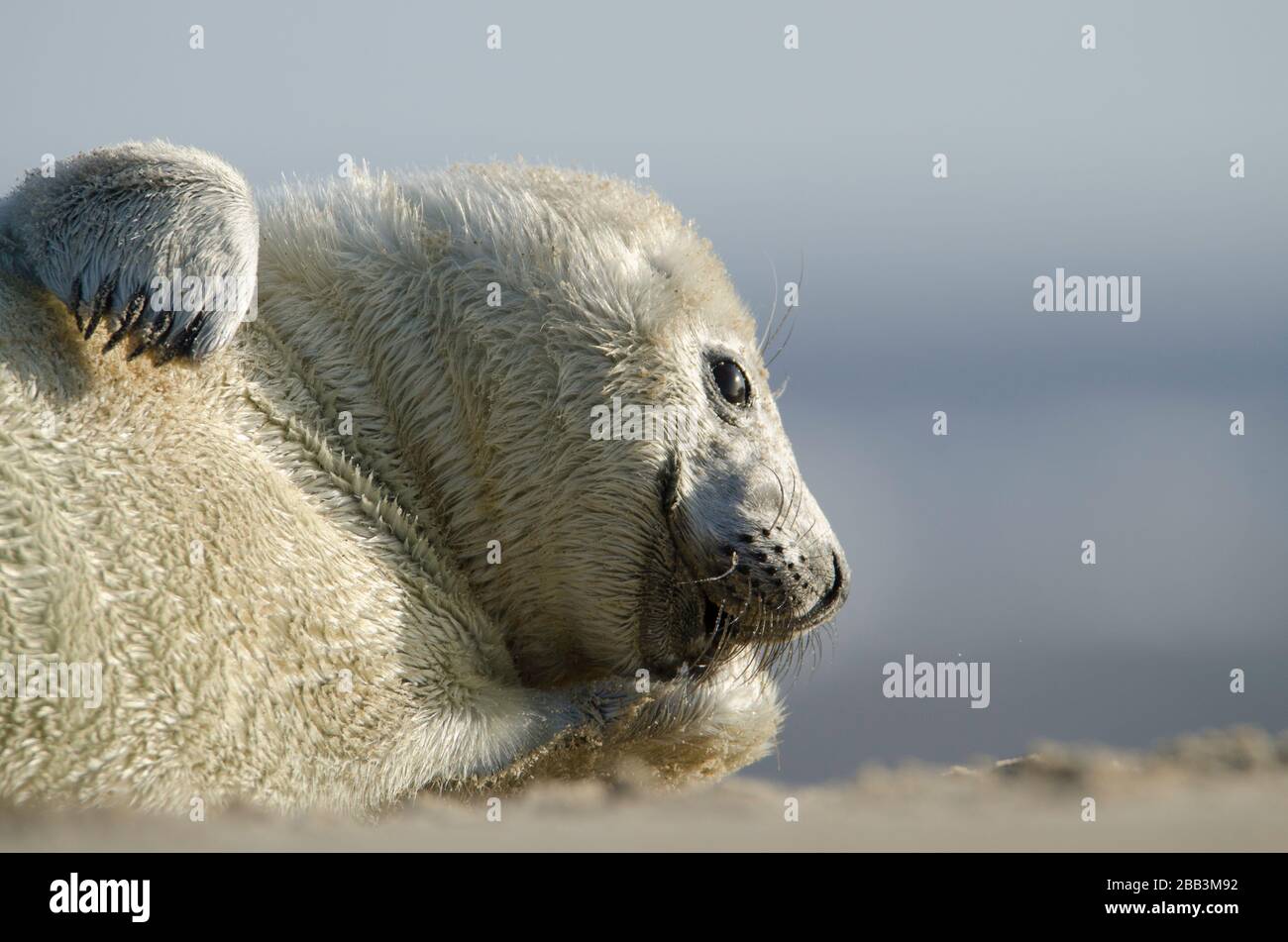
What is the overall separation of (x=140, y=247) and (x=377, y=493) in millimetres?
1151

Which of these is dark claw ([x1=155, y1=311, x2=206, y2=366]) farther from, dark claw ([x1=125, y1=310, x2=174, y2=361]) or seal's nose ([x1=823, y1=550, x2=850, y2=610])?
seal's nose ([x1=823, y1=550, x2=850, y2=610])

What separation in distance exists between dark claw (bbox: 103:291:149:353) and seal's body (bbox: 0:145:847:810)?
0.05 feet

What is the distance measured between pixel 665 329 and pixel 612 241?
15.7 inches

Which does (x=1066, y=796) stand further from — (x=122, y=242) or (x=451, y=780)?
(x=122, y=242)

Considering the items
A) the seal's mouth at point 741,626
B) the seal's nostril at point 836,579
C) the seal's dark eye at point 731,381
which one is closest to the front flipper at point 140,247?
the seal's dark eye at point 731,381

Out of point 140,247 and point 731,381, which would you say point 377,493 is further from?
point 731,381

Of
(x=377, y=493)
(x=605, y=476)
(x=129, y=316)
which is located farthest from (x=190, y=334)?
(x=605, y=476)

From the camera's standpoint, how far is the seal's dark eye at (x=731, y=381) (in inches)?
213

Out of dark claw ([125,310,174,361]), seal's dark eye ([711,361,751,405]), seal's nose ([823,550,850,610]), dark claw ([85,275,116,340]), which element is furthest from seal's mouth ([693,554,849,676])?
dark claw ([85,275,116,340])

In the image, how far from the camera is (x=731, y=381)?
5438 millimetres

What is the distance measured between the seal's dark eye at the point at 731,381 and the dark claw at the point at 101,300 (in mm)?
2237

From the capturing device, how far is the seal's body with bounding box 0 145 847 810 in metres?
3.86

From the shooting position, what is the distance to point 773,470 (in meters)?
5.33

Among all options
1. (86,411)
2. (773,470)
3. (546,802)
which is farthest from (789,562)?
(86,411)
